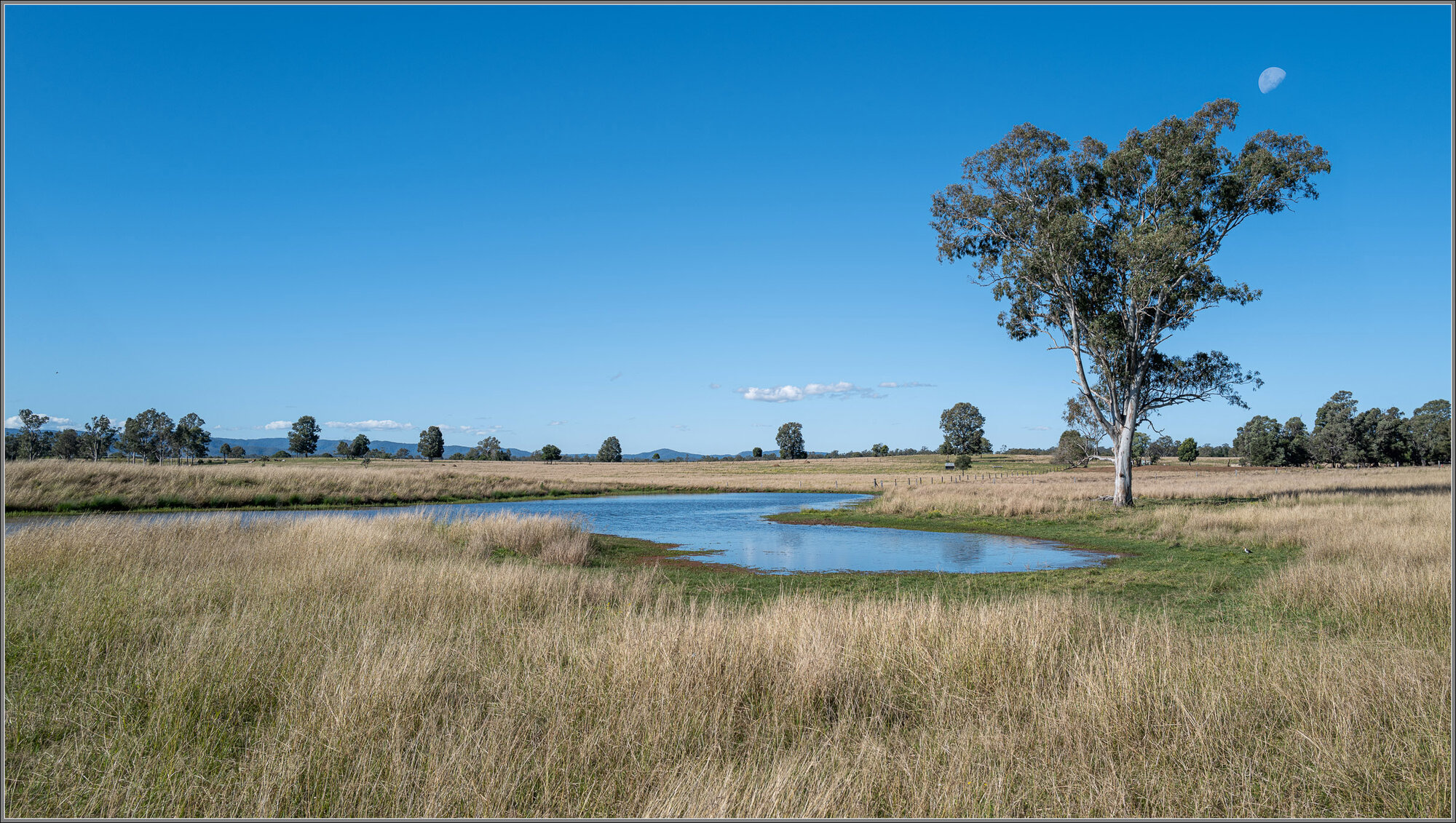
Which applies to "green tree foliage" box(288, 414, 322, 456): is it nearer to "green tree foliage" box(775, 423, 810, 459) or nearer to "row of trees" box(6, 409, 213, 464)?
"row of trees" box(6, 409, 213, 464)

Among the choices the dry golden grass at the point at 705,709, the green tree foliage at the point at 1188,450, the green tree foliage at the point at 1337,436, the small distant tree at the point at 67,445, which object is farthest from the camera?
the green tree foliage at the point at 1188,450

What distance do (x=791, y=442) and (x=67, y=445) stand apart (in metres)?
131

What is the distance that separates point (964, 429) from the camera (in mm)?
137500

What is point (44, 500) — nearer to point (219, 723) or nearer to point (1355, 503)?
point (219, 723)

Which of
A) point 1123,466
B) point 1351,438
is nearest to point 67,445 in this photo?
point 1123,466

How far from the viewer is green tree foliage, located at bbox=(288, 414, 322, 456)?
13450cm

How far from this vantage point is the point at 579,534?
67.4ft

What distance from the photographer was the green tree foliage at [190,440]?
359 ft

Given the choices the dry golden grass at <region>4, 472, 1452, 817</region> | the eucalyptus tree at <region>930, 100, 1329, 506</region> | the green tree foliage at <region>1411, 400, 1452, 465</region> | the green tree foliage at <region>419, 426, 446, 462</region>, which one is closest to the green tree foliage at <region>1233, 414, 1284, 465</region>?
the green tree foliage at <region>1411, 400, 1452, 465</region>

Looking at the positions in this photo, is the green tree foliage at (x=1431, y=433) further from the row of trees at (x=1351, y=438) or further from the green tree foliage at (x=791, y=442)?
the green tree foliage at (x=791, y=442)

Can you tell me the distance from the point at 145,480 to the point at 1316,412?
11556 cm

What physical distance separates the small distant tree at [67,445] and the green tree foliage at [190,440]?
11.3m

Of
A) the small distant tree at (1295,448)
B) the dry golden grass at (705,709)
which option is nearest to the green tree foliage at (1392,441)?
the small distant tree at (1295,448)

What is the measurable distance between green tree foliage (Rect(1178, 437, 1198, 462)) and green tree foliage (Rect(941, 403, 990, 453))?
3370 cm
